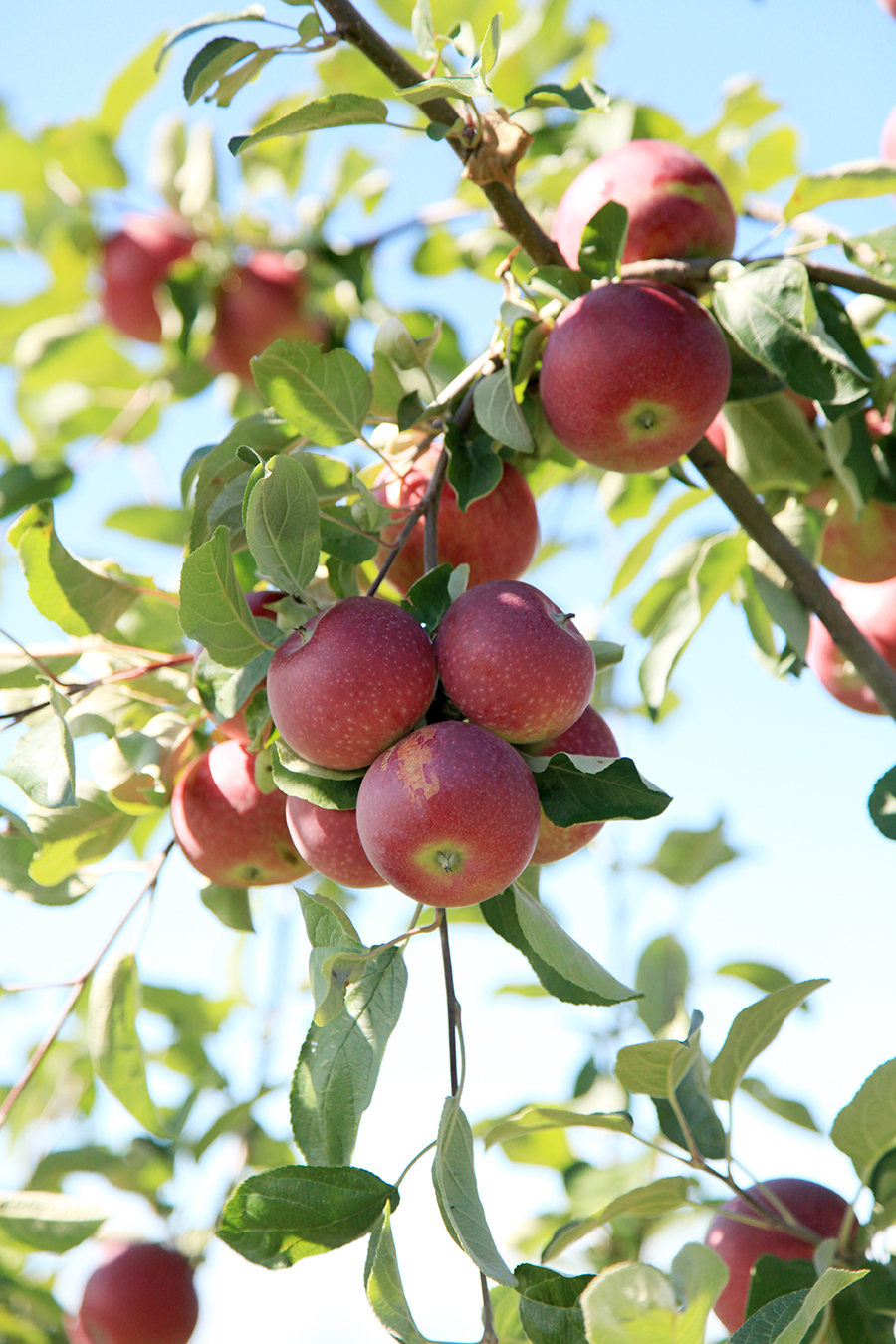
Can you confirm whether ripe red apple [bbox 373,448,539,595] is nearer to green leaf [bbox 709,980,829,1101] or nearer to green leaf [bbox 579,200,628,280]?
green leaf [bbox 579,200,628,280]

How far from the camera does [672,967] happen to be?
86.4 inches

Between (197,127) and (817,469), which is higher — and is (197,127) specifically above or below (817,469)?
above

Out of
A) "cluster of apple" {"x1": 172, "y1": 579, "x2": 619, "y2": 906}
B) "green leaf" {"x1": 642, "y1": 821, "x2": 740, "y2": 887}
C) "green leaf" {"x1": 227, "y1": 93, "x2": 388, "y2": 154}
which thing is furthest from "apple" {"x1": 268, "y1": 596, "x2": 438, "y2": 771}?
"green leaf" {"x1": 642, "y1": 821, "x2": 740, "y2": 887}

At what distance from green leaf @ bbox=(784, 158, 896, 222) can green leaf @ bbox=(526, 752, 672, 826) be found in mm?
774

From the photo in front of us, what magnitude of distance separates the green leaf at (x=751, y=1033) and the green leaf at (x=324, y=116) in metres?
0.97

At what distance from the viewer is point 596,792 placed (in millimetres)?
953

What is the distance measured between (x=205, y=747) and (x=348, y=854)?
42 cm

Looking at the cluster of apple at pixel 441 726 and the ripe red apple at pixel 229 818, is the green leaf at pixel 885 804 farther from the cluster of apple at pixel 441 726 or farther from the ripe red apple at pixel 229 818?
the ripe red apple at pixel 229 818

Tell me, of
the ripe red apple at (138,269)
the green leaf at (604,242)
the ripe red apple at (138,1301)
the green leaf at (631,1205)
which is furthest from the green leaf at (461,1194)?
the ripe red apple at (138,269)

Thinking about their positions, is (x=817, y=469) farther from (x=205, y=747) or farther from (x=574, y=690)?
(x=205, y=747)

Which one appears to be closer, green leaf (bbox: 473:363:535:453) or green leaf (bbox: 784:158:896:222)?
green leaf (bbox: 473:363:535:453)

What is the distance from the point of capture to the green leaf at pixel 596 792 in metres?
0.93

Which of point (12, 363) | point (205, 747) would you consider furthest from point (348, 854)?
point (12, 363)

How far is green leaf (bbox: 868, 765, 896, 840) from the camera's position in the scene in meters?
1.26
